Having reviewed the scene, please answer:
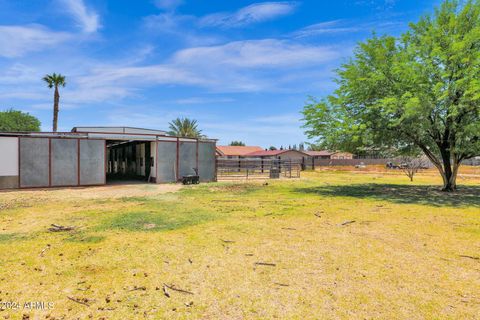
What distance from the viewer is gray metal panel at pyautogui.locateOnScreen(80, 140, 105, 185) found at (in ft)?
64.5

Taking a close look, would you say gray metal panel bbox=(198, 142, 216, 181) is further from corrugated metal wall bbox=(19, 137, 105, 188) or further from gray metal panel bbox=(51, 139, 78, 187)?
gray metal panel bbox=(51, 139, 78, 187)

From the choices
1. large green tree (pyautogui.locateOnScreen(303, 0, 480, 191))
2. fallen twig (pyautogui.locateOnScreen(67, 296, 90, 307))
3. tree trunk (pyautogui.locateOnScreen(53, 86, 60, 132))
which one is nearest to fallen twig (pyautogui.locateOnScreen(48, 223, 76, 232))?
fallen twig (pyautogui.locateOnScreen(67, 296, 90, 307))

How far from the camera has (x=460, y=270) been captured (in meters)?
5.42

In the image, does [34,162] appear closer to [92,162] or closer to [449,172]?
[92,162]

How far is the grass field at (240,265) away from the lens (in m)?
4.04

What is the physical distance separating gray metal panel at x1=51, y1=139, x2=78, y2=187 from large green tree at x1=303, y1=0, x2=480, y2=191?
1534 centimetres

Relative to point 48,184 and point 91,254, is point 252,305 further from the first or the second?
point 48,184

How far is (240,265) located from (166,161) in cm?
1768

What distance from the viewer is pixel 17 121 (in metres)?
67.9

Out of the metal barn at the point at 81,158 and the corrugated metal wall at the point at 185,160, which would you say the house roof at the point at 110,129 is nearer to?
the metal barn at the point at 81,158

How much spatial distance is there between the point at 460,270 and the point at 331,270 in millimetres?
2383

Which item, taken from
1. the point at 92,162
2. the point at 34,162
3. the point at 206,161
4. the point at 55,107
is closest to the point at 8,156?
the point at 34,162

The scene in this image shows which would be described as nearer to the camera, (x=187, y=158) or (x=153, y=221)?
(x=153, y=221)

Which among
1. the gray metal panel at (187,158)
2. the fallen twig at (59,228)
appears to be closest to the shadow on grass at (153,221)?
the fallen twig at (59,228)
